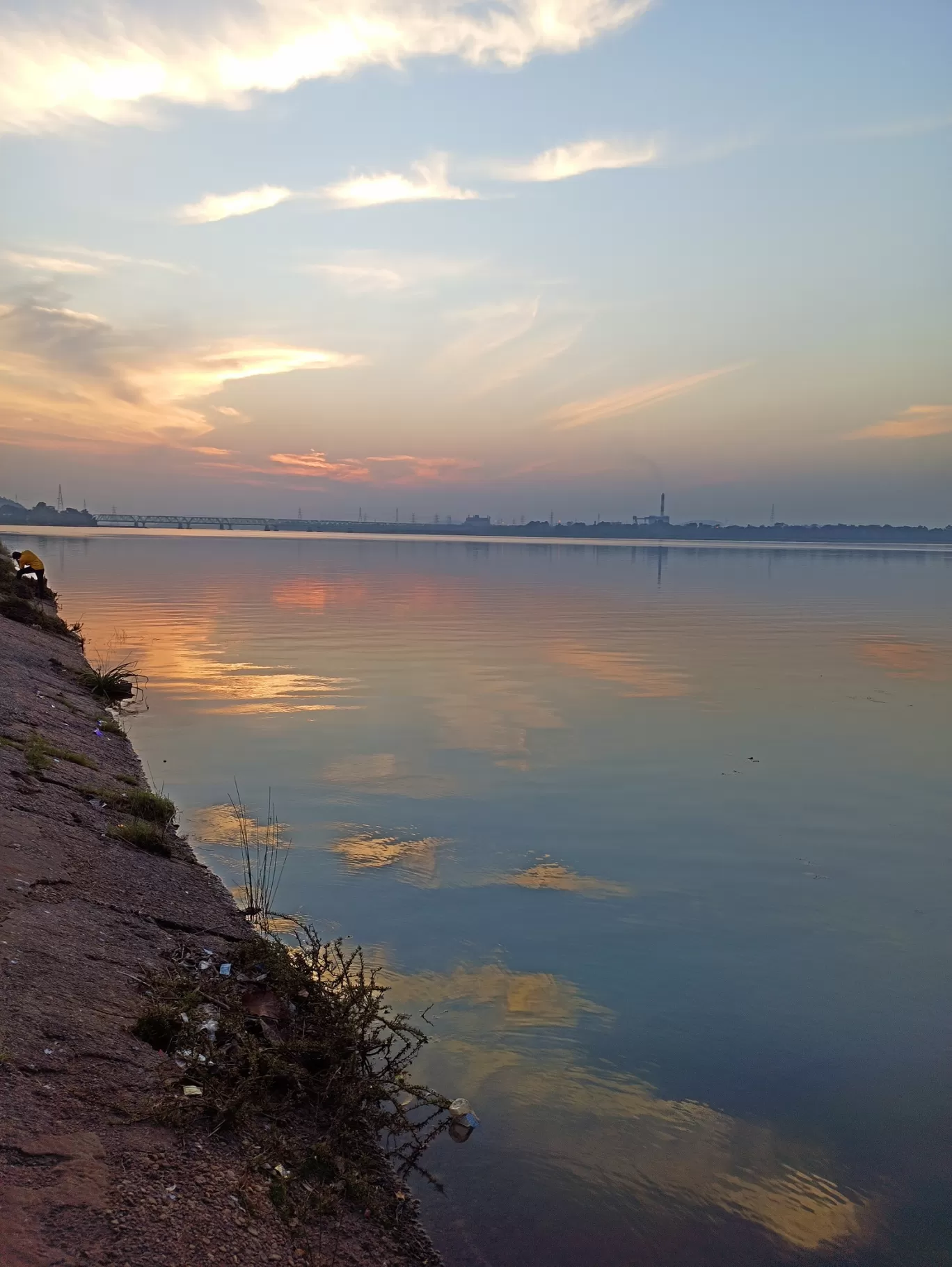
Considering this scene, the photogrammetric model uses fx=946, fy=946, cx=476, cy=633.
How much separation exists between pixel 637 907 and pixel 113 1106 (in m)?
5.36

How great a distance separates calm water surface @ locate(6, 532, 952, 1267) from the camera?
17.5 feet

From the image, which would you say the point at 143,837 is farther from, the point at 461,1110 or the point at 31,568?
the point at 31,568

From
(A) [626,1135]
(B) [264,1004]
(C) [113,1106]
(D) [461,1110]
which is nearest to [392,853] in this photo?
(B) [264,1004]

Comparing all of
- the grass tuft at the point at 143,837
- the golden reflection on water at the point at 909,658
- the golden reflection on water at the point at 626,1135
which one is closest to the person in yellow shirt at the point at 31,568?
the grass tuft at the point at 143,837

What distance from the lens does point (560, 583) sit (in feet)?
188

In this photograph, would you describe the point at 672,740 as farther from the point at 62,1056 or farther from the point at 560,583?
the point at 560,583

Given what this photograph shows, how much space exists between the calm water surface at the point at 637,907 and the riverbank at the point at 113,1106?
0.89 meters

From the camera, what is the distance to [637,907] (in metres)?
8.94

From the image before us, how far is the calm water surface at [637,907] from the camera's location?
5.32 metres

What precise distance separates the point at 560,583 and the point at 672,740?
138 feet

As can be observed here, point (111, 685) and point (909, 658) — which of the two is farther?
point (909, 658)

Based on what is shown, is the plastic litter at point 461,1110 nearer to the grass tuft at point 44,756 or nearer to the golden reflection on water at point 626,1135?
the golden reflection on water at point 626,1135

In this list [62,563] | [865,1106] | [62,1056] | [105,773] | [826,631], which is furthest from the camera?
[62,563]

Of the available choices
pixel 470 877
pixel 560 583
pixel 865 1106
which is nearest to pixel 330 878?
pixel 470 877
